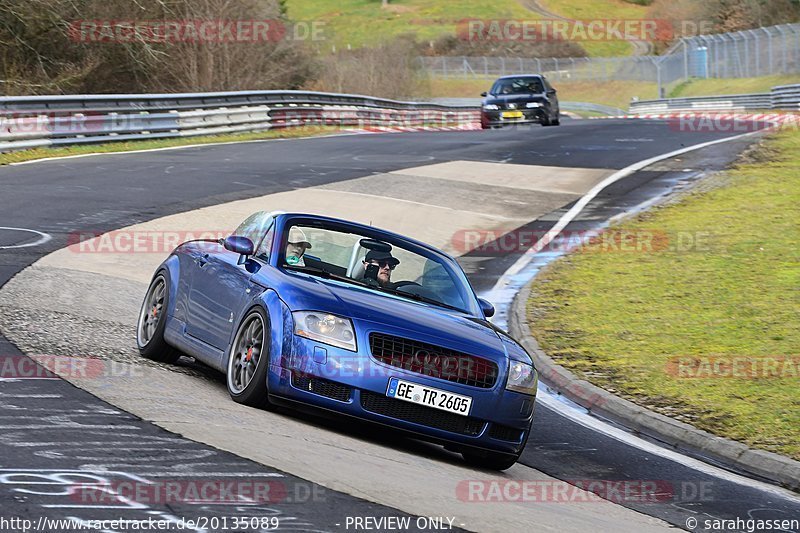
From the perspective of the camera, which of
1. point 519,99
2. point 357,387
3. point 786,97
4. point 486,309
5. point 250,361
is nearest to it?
point 357,387

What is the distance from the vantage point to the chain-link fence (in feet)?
Answer: 221

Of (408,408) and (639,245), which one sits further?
(639,245)

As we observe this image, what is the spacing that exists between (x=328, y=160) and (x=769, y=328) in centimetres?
1601

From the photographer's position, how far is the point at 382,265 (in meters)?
9.02

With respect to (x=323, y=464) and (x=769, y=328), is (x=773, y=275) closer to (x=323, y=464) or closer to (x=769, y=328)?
(x=769, y=328)

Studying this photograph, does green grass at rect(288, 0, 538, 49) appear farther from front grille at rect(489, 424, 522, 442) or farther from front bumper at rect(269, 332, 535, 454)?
front bumper at rect(269, 332, 535, 454)

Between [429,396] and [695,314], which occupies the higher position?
[429,396]

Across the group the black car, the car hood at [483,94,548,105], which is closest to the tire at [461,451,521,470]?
the black car

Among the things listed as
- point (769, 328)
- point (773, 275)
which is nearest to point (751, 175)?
point (773, 275)

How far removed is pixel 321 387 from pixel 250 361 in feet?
2.14

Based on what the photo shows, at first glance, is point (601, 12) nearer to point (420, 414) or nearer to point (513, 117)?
point (513, 117)

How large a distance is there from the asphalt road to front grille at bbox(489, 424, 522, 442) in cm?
38

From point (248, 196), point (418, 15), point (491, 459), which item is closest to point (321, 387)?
point (491, 459)

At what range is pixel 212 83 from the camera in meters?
43.2
